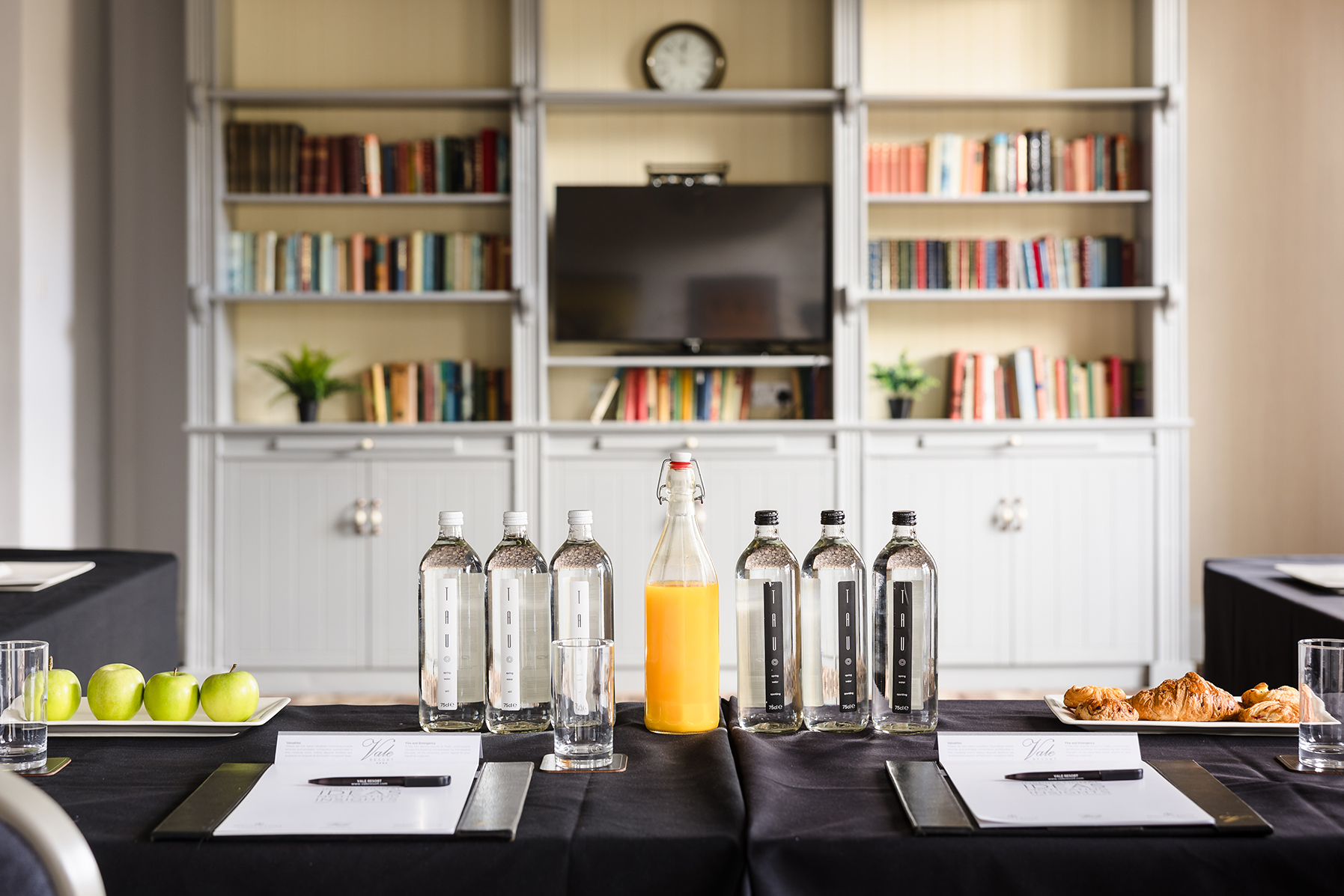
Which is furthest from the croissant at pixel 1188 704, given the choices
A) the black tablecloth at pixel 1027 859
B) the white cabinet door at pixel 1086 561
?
the white cabinet door at pixel 1086 561

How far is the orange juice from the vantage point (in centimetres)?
108

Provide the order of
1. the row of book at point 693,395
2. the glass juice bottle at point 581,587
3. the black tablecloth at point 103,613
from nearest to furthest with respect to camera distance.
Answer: the glass juice bottle at point 581,587
the black tablecloth at point 103,613
the row of book at point 693,395

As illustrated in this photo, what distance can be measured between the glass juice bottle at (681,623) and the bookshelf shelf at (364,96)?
9.82 ft

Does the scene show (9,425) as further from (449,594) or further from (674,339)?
(449,594)

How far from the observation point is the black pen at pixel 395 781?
95cm

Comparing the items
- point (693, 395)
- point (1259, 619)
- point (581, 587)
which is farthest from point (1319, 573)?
point (693, 395)

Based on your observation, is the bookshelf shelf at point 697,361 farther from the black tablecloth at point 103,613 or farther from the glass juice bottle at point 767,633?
the glass juice bottle at point 767,633

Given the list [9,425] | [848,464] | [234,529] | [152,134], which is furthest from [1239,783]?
[152,134]

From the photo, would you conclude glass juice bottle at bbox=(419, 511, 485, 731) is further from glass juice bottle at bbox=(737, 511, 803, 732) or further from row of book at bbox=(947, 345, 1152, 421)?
row of book at bbox=(947, 345, 1152, 421)

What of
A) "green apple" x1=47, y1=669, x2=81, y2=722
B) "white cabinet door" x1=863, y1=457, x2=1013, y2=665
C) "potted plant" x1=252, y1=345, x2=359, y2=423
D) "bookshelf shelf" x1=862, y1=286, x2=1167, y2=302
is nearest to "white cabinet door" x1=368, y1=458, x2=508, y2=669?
"potted plant" x1=252, y1=345, x2=359, y2=423

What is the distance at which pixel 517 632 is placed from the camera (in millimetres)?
1093

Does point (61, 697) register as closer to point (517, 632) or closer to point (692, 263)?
point (517, 632)

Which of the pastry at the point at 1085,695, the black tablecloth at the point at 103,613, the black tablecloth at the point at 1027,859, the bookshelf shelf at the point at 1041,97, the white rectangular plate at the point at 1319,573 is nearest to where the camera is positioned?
the black tablecloth at the point at 1027,859

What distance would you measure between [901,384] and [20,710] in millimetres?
3239
